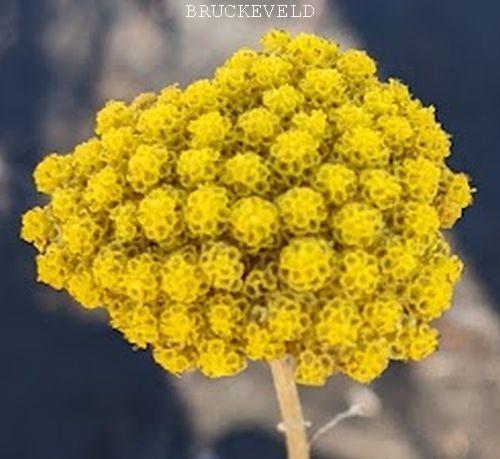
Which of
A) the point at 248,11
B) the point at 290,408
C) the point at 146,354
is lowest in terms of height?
the point at 290,408

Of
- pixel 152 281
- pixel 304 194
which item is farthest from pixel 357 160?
pixel 152 281

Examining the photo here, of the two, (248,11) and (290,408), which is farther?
(248,11)

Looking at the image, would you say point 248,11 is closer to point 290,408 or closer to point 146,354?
point 146,354

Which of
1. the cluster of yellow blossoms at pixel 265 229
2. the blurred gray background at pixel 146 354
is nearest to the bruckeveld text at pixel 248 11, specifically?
the blurred gray background at pixel 146 354

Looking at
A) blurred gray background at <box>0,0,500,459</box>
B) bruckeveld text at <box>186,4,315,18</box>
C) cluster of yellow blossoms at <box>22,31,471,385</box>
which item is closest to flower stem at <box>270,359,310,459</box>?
cluster of yellow blossoms at <box>22,31,471,385</box>

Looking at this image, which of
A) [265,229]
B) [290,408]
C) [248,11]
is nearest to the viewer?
[265,229]

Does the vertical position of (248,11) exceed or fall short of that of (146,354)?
it exceeds it

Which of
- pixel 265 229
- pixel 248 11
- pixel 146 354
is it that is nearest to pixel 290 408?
pixel 265 229

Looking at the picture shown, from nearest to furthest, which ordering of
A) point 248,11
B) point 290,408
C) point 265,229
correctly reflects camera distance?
point 265,229 → point 290,408 → point 248,11
